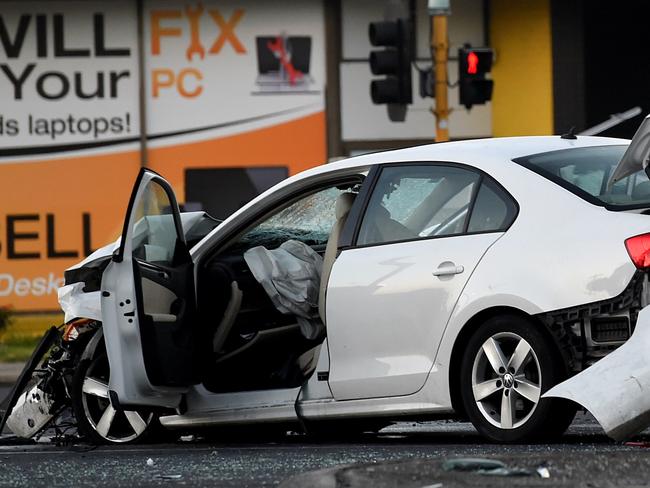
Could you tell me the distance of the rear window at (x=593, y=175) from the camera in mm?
7457

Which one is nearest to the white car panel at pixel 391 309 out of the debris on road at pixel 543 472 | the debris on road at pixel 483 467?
the debris on road at pixel 483 467

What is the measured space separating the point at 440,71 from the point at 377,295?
963 centimetres

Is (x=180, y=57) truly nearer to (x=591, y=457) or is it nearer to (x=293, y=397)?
(x=293, y=397)

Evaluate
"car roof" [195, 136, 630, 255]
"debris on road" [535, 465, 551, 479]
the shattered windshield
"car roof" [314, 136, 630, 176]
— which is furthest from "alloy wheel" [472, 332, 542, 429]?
the shattered windshield

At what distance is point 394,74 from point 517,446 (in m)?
10.1

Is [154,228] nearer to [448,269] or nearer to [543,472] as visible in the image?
[448,269]

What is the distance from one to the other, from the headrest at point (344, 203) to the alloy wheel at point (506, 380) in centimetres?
127

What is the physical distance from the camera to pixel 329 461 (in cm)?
698

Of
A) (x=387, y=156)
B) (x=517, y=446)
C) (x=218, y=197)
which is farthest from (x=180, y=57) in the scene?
(x=517, y=446)

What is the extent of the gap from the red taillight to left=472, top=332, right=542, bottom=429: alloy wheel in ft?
1.91

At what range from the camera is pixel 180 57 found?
841 inches

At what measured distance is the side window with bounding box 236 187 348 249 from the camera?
28.9ft

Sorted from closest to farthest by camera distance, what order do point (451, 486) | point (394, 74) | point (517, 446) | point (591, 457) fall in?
1. point (451, 486)
2. point (591, 457)
3. point (517, 446)
4. point (394, 74)

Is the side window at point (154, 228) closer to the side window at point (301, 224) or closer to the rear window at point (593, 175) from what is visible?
the side window at point (301, 224)
